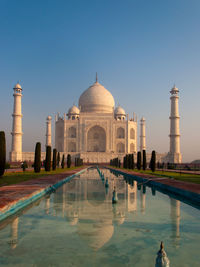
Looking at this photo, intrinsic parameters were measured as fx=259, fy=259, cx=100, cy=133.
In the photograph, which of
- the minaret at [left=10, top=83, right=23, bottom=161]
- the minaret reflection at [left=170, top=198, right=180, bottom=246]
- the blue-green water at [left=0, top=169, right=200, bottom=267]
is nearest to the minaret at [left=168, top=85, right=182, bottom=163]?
the minaret at [left=10, top=83, right=23, bottom=161]

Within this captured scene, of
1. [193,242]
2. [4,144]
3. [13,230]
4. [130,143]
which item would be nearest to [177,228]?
[193,242]

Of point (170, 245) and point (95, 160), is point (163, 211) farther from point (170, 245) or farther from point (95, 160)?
point (95, 160)

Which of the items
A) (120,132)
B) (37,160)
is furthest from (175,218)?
(120,132)

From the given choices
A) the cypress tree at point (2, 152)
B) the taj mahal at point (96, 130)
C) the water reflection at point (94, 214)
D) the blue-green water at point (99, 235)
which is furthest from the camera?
the taj mahal at point (96, 130)

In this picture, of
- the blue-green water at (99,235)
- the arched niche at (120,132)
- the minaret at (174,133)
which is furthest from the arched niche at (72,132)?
the blue-green water at (99,235)

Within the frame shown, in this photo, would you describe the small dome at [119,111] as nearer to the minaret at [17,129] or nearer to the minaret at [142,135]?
the minaret at [142,135]

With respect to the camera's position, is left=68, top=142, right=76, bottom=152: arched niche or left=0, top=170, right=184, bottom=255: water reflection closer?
left=0, top=170, right=184, bottom=255: water reflection

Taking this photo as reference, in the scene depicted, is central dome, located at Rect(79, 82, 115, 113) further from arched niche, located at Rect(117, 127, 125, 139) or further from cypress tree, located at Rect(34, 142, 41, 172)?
cypress tree, located at Rect(34, 142, 41, 172)
